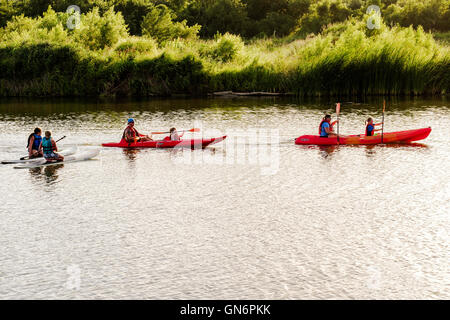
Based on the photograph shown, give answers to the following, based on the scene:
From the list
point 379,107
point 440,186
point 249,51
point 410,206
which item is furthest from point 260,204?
point 249,51

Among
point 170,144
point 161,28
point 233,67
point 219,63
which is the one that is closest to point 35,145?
point 170,144

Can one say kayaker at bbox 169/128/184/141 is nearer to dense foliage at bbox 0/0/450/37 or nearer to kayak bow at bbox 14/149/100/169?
kayak bow at bbox 14/149/100/169

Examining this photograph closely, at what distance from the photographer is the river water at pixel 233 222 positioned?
10508mm

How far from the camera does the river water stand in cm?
1051

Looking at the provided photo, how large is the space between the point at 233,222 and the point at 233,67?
3136 centimetres

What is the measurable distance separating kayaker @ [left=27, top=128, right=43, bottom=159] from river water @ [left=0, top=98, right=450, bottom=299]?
0.86 meters

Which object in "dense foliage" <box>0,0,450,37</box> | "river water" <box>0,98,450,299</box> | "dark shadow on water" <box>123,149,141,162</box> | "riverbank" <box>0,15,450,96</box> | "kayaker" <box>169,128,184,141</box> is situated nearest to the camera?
"river water" <box>0,98,450,299</box>

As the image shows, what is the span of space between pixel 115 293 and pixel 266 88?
33871mm

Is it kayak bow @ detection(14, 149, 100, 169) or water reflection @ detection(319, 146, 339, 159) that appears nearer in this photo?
kayak bow @ detection(14, 149, 100, 169)

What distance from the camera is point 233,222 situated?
13820mm

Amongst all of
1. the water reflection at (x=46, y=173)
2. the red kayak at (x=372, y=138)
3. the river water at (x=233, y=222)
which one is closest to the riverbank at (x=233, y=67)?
the river water at (x=233, y=222)

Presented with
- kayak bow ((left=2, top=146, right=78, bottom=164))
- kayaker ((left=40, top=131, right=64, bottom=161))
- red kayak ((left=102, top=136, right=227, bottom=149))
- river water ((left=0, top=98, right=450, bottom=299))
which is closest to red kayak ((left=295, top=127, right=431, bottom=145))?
river water ((left=0, top=98, right=450, bottom=299))

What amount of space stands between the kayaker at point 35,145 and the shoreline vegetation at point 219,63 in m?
23.1
